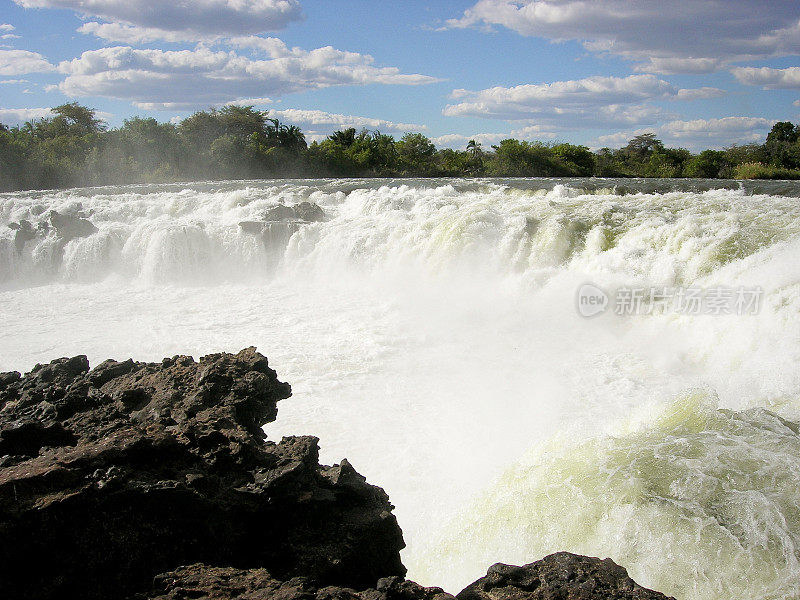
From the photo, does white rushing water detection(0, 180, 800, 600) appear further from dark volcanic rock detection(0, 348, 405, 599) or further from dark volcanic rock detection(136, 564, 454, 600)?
dark volcanic rock detection(136, 564, 454, 600)

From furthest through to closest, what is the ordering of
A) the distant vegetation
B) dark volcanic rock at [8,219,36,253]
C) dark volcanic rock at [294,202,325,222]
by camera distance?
1. the distant vegetation
2. dark volcanic rock at [8,219,36,253]
3. dark volcanic rock at [294,202,325,222]

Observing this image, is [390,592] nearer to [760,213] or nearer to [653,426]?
[653,426]

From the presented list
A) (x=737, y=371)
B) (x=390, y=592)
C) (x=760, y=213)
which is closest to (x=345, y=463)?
(x=390, y=592)

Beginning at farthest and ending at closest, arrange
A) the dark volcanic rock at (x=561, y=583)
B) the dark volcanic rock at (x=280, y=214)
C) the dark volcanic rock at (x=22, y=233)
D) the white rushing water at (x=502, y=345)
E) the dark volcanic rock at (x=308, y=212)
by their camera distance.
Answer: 1. the dark volcanic rock at (x=22, y=233)
2. the dark volcanic rock at (x=308, y=212)
3. the dark volcanic rock at (x=280, y=214)
4. the white rushing water at (x=502, y=345)
5. the dark volcanic rock at (x=561, y=583)

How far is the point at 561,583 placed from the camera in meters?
1.97

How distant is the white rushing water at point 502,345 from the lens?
3107mm

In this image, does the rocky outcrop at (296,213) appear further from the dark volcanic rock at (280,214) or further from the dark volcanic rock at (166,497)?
the dark volcanic rock at (166,497)

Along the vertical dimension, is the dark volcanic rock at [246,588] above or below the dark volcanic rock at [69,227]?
below

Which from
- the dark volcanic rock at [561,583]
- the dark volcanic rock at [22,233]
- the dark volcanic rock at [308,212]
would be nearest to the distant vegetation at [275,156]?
the dark volcanic rock at [22,233]

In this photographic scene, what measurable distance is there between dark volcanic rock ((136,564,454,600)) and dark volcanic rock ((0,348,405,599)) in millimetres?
160

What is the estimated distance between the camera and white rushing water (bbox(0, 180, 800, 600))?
10.2 feet

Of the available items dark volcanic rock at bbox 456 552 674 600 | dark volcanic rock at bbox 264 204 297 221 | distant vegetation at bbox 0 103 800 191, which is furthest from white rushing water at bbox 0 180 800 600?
distant vegetation at bbox 0 103 800 191

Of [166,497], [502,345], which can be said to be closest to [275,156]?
[502,345]

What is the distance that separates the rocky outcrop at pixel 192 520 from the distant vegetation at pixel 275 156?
3060 centimetres
